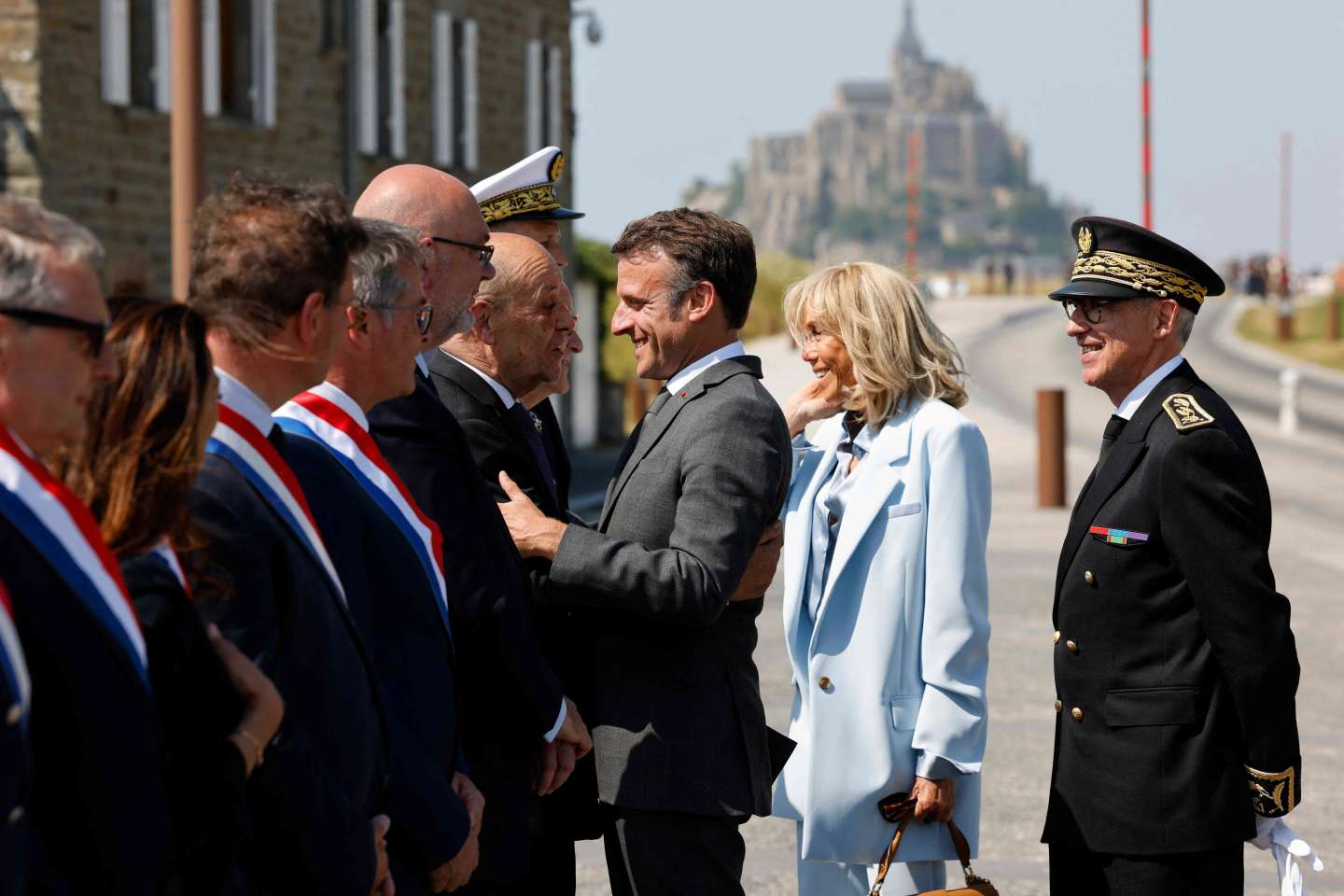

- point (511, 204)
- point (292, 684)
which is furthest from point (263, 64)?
point (292, 684)

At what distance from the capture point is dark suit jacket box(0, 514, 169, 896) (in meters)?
2.25

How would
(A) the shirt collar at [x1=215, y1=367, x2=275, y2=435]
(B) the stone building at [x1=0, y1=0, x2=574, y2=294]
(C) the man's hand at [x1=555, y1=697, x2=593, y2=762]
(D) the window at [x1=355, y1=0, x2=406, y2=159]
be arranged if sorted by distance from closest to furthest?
(A) the shirt collar at [x1=215, y1=367, x2=275, y2=435]
(C) the man's hand at [x1=555, y1=697, x2=593, y2=762]
(B) the stone building at [x1=0, y1=0, x2=574, y2=294]
(D) the window at [x1=355, y1=0, x2=406, y2=159]

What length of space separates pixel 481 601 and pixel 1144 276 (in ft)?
5.48

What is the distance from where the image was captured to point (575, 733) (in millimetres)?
3629

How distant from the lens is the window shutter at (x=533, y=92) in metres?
25.7

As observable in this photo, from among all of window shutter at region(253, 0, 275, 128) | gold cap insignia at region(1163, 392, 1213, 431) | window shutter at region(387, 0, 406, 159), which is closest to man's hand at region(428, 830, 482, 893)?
gold cap insignia at region(1163, 392, 1213, 431)

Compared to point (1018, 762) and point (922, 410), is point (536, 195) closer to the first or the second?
point (922, 410)

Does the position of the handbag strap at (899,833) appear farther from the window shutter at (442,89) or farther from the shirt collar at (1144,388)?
the window shutter at (442,89)

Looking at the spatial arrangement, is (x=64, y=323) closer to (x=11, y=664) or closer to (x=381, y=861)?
(x=11, y=664)

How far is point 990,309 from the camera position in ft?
255

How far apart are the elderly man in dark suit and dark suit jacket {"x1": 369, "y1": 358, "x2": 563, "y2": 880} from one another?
0.44 meters

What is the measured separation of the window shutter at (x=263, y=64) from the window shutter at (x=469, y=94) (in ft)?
15.8

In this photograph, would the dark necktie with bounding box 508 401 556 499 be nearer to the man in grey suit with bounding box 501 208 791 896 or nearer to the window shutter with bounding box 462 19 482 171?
the man in grey suit with bounding box 501 208 791 896

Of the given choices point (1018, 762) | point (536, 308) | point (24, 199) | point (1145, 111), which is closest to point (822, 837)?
point (536, 308)
